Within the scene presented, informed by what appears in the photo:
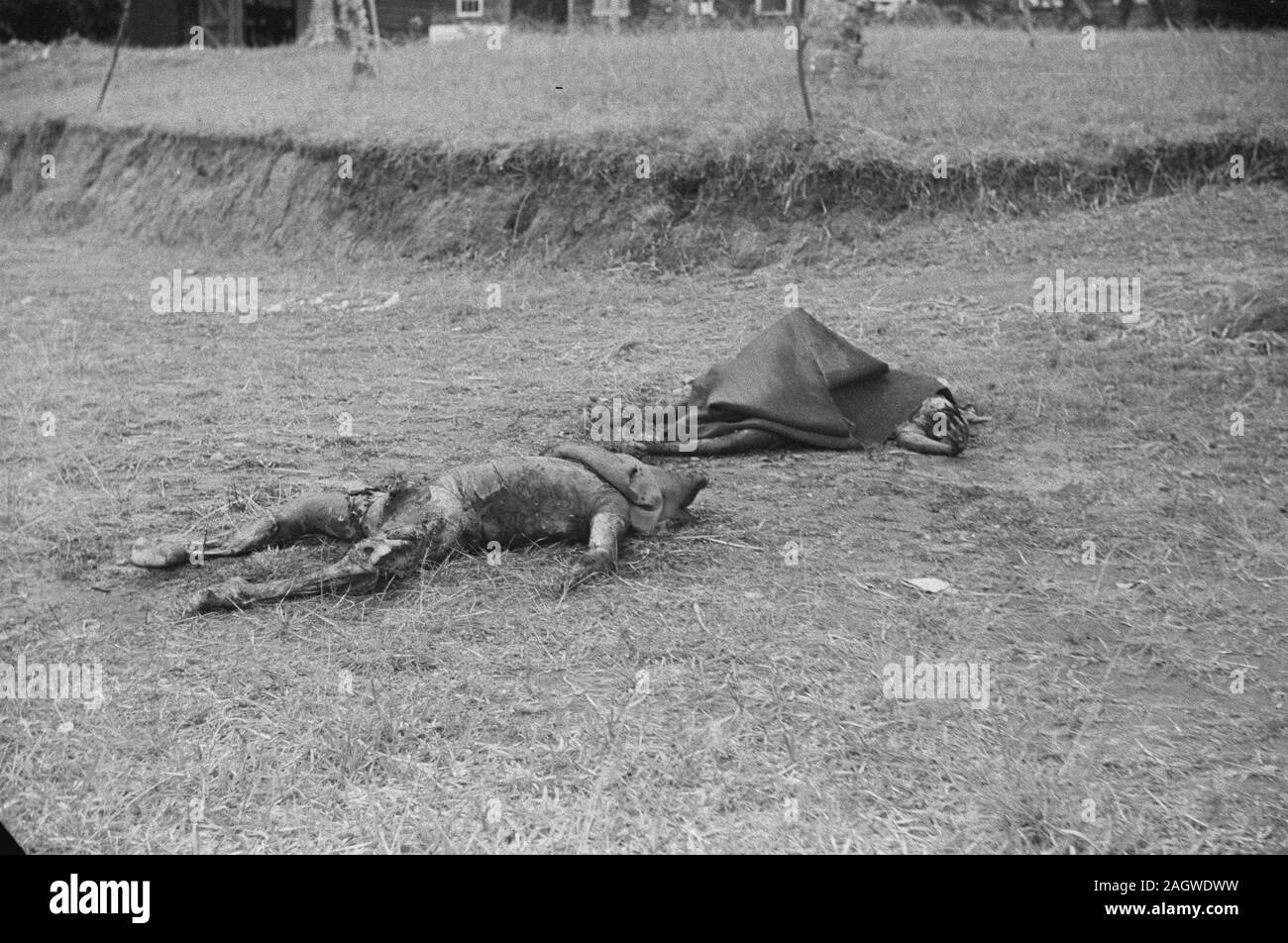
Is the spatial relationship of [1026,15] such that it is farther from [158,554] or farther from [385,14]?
[158,554]

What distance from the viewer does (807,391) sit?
5824 mm

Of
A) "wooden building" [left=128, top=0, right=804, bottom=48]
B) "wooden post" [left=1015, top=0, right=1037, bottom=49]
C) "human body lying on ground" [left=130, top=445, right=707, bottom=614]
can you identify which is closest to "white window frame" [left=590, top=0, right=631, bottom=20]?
"wooden building" [left=128, top=0, right=804, bottom=48]

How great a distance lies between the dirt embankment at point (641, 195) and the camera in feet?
32.5

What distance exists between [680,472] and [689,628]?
44.9 inches

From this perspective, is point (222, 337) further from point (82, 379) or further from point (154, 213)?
point (154, 213)

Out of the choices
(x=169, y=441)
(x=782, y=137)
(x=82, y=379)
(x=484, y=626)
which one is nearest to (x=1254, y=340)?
(x=782, y=137)

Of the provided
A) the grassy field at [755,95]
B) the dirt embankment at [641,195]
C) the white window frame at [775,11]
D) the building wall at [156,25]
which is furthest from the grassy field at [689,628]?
the building wall at [156,25]

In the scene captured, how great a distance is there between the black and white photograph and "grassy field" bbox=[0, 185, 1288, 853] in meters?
0.02

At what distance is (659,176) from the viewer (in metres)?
10.4

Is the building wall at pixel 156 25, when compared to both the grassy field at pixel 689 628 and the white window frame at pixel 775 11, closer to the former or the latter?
the white window frame at pixel 775 11

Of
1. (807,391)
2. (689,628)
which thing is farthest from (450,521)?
(807,391)

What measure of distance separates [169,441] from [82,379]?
161 cm

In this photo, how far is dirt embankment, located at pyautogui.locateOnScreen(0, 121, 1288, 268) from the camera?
390 inches

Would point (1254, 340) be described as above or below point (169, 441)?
above
